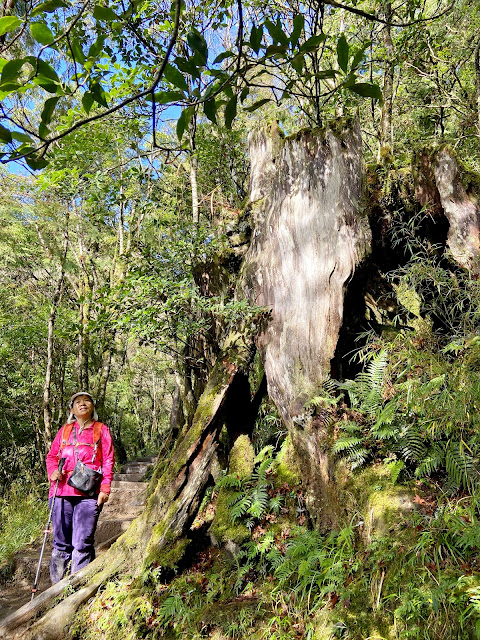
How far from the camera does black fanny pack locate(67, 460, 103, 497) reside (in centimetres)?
432

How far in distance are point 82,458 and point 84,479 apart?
0.22 meters

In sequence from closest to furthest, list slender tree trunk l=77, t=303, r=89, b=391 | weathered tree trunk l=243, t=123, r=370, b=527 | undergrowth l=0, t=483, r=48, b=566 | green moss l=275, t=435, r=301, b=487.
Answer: weathered tree trunk l=243, t=123, r=370, b=527 → green moss l=275, t=435, r=301, b=487 → undergrowth l=0, t=483, r=48, b=566 → slender tree trunk l=77, t=303, r=89, b=391

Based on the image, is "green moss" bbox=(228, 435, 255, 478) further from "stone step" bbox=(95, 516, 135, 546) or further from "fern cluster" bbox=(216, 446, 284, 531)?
"stone step" bbox=(95, 516, 135, 546)

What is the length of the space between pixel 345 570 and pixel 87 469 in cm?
267

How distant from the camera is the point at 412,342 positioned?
423 centimetres

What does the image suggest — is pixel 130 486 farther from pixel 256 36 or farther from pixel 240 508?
pixel 256 36

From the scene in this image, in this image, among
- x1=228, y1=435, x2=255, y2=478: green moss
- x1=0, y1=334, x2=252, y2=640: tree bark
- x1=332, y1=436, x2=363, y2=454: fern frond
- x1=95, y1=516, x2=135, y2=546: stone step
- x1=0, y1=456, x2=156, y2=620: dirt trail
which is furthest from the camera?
x1=95, y1=516, x2=135, y2=546: stone step

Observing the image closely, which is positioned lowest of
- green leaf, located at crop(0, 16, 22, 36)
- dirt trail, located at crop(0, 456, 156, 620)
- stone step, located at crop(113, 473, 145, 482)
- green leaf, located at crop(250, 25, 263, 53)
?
dirt trail, located at crop(0, 456, 156, 620)

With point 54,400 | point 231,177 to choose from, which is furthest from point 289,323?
point 54,400

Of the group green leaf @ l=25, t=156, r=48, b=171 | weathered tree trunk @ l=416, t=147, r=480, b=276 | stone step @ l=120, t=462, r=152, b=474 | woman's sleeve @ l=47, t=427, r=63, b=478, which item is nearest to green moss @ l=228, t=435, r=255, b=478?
woman's sleeve @ l=47, t=427, r=63, b=478

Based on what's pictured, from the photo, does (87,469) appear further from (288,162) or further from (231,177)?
(231,177)

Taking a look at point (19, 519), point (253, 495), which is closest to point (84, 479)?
point (253, 495)

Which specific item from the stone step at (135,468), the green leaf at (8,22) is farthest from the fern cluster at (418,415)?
Answer: the stone step at (135,468)

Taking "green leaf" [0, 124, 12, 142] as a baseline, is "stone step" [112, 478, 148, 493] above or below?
below
